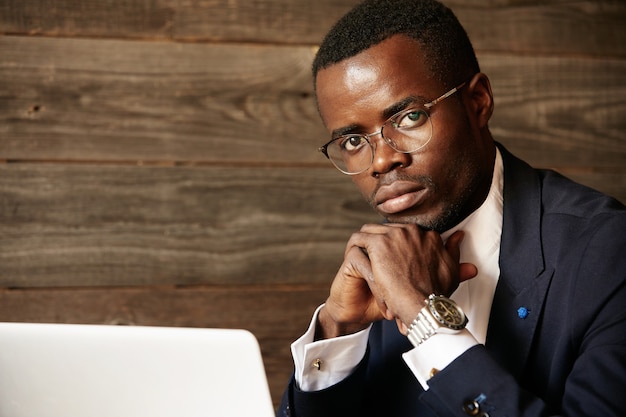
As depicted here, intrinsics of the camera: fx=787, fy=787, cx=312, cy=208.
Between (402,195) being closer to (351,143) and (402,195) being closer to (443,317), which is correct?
(351,143)

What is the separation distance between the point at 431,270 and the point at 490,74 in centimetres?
110

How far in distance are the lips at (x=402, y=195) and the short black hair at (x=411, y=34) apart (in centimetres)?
23

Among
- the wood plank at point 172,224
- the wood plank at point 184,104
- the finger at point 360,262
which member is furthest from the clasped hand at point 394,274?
the wood plank at point 184,104

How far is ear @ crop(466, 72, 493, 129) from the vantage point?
168 cm

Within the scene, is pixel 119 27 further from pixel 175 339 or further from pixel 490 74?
pixel 175 339

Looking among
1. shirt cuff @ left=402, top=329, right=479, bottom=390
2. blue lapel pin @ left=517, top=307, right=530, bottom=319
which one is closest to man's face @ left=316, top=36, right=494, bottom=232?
blue lapel pin @ left=517, top=307, right=530, bottom=319

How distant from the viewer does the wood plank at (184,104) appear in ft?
6.88

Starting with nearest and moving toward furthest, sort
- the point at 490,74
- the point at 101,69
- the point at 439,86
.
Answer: the point at 439,86 → the point at 101,69 → the point at 490,74

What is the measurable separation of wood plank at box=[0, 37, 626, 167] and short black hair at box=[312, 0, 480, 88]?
516 mm

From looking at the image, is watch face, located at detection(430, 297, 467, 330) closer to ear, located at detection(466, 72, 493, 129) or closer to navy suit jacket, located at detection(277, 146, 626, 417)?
navy suit jacket, located at detection(277, 146, 626, 417)

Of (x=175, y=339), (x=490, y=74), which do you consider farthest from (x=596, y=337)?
(x=490, y=74)

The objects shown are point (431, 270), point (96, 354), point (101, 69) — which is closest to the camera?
point (96, 354)

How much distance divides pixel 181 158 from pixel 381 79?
80 centimetres

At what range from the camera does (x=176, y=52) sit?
2178 mm
